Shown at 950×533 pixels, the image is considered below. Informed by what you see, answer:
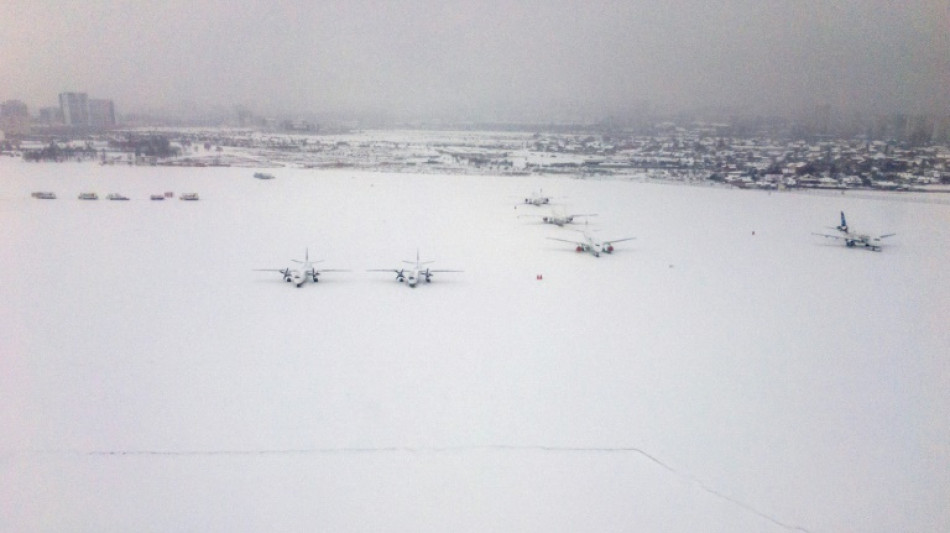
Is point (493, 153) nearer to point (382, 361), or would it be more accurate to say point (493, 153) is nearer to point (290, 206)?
point (290, 206)

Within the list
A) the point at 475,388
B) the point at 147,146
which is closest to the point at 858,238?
the point at 475,388

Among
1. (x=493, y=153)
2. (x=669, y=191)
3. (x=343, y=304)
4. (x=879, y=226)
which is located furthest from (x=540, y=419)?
(x=493, y=153)

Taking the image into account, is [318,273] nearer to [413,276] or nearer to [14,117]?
[413,276]

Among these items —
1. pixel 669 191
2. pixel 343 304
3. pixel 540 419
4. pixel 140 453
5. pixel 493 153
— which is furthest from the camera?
pixel 493 153

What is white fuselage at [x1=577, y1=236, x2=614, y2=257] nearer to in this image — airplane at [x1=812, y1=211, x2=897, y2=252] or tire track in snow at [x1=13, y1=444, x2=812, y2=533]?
airplane at [x1=812, y1=211, x2=897, y2=252]

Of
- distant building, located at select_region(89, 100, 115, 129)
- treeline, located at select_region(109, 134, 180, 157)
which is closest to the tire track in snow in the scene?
distant building, located at select_region(89, 100, 115, 129)

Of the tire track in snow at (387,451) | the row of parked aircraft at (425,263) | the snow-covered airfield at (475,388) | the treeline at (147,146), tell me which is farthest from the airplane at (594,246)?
the treeline at (147,146)
